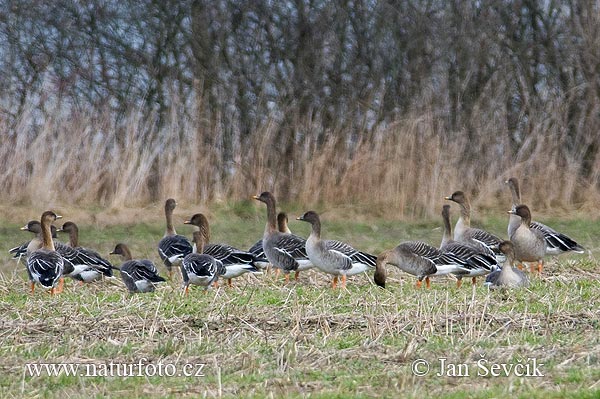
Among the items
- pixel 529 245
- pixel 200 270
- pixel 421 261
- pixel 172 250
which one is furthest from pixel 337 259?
pixel 529 245

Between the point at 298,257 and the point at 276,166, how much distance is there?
6.95 meters

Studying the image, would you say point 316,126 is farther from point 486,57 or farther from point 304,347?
point 304,347

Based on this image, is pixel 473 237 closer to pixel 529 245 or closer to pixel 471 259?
pixel 529 245

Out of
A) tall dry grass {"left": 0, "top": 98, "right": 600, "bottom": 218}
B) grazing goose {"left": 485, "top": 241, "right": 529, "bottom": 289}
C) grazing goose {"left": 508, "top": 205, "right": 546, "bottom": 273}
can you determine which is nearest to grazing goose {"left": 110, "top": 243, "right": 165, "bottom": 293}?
grazing goose {"left": 485, "top": 241, "right": 529, "bottom": 289}

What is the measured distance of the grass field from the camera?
705cm

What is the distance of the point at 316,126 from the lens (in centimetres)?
2100

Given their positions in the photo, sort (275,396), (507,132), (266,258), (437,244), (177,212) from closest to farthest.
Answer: (275,396) < (266,258) < (437,244) < (177,212) < (507,132)

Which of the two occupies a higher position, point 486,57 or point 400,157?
point 486,57

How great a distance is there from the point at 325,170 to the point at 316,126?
199cm

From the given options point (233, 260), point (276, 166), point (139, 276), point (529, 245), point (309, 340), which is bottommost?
point (309, 340)

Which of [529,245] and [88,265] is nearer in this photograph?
[88,265]

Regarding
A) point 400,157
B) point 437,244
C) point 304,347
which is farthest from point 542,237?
point 304,347

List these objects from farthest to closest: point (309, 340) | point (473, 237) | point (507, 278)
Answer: point (473, 237) < point (507, 278) < point (309, 340)

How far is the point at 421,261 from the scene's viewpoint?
12.7 meters
